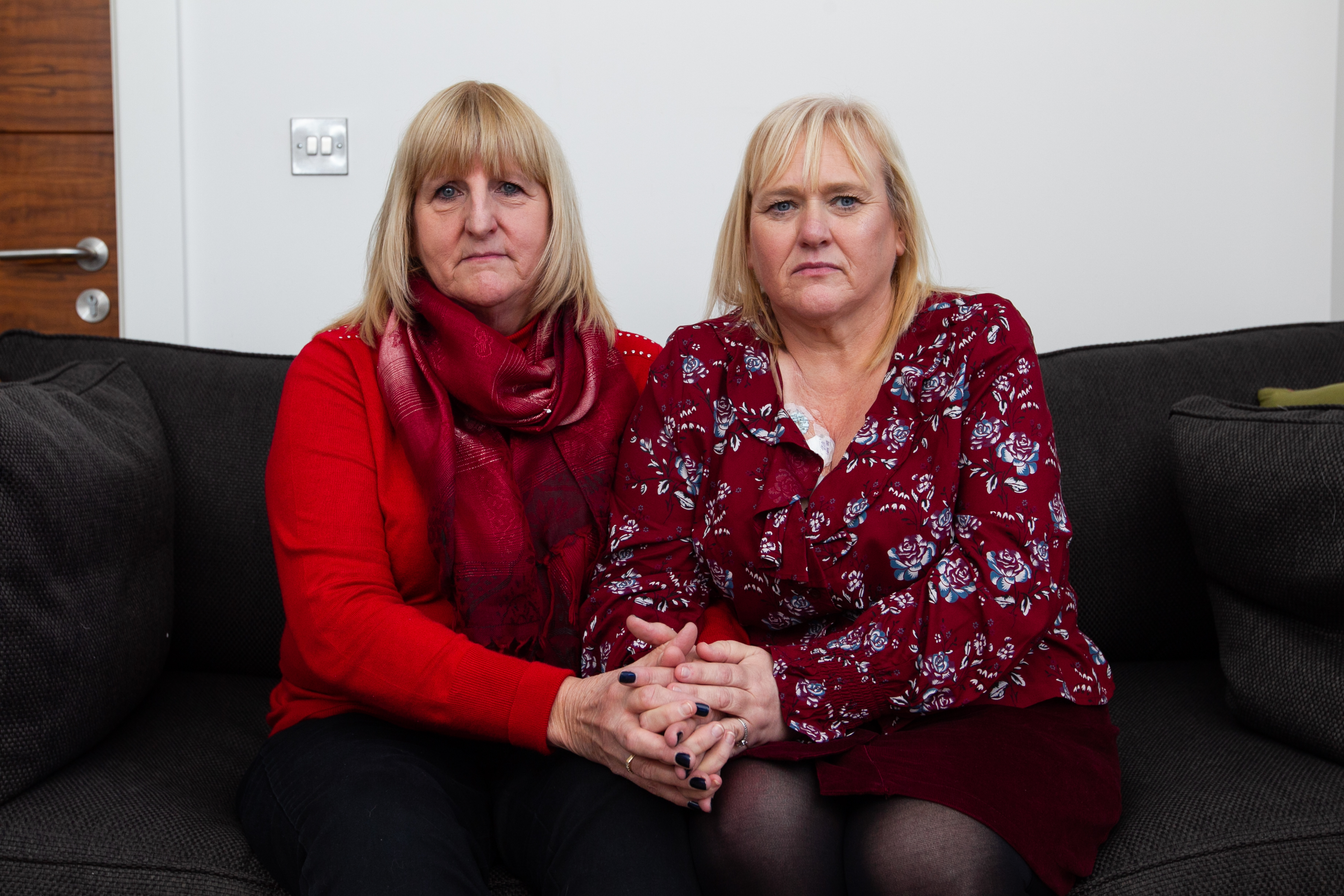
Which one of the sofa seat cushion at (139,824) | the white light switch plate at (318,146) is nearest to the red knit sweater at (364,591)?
the sofa seat cushion at (139,824)

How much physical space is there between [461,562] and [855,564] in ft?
1.65

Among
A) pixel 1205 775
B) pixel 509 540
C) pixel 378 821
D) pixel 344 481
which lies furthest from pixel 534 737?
pixel 1205 775

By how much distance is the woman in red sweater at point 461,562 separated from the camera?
1.05 meters

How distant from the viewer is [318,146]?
203 cm

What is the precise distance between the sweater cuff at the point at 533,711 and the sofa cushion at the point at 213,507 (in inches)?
26.1

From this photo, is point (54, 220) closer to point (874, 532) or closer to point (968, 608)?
point (874, 532)

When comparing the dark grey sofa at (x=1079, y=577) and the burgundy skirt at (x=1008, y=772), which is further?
the dark grey sofa at (x=1079, y=577)

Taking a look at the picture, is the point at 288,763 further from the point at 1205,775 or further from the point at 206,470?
the point at 1205,775

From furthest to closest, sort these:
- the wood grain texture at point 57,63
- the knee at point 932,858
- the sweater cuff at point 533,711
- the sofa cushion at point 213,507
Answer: the wood grain texture at point 57,63
the sofa cushion at point 213,507
the sweater cuff at point 533,711
the knee at point 932,858

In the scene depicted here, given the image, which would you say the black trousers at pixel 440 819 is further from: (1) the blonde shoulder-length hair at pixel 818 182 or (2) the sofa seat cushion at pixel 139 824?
(1) the blonde shoulder-length hair at pixel 818 182

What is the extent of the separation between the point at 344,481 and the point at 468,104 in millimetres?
536

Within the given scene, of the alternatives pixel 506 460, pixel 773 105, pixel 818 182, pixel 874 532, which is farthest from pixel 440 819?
pixel 773 105

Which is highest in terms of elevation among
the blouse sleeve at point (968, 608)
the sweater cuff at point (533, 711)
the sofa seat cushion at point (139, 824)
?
the blouse sleeve at point (968, 608)

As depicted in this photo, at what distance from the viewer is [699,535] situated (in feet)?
4.38
